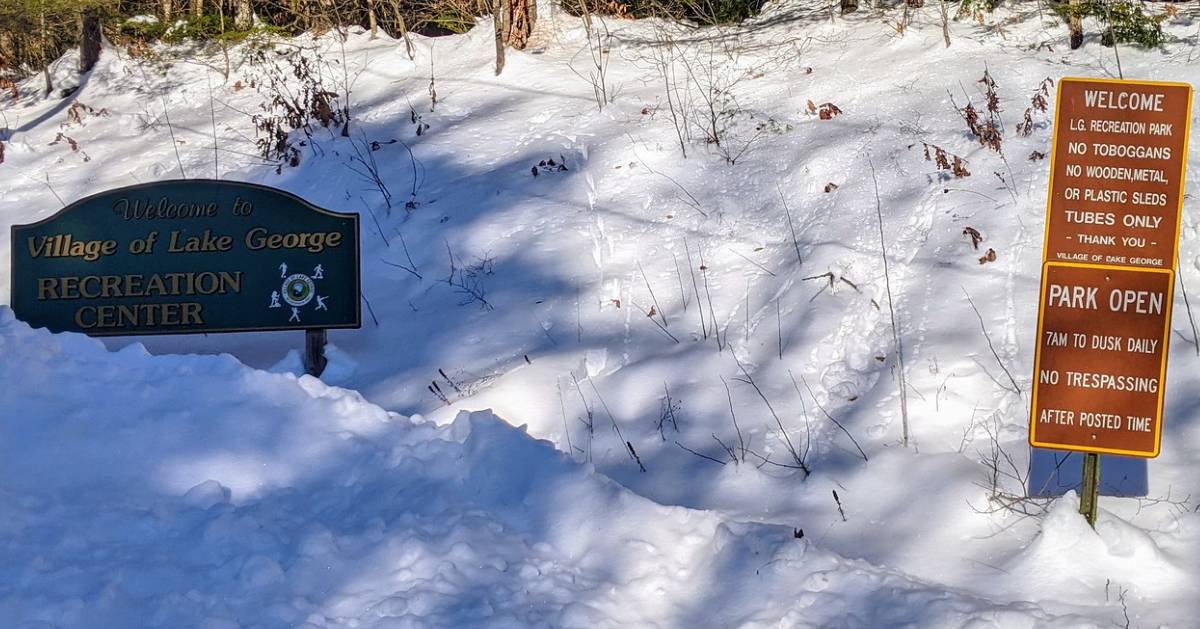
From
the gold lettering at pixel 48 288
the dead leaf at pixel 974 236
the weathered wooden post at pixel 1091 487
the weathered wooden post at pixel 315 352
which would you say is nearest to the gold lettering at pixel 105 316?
the gold lettering at pixel 48 288

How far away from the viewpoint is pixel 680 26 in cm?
1336

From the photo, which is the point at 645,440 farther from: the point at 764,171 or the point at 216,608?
the point at 764,171

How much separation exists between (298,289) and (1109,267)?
15.3 ft

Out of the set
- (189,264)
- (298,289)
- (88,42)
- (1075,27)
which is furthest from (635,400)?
(88,42)

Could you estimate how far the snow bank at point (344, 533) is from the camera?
413 cm

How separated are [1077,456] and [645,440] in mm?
2131

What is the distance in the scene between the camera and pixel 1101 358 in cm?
436

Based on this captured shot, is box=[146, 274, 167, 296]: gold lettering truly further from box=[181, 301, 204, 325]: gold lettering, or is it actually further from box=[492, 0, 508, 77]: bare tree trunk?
box=[492, 0, 508, 77]: bare tree trunk

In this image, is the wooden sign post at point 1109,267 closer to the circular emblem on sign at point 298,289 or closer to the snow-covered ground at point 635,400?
the snow-covered ground at point 635,400

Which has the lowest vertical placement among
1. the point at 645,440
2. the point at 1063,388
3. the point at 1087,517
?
the point at 645,440

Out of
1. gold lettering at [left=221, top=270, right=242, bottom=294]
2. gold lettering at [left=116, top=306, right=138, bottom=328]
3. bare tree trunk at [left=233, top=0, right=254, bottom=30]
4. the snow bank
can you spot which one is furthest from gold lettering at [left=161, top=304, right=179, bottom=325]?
bare tree trunk at [left=233, top=0, right=254, bottom=30]

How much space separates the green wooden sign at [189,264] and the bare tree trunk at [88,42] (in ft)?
26.8

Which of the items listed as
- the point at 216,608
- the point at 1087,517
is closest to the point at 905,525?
the point at 1087,517

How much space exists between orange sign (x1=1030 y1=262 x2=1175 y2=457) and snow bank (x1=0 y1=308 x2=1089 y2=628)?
80cm
